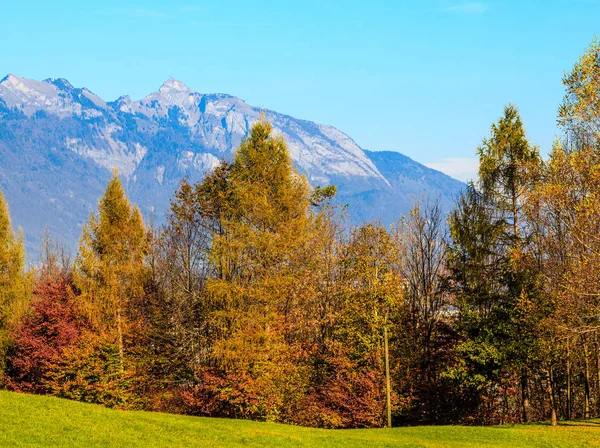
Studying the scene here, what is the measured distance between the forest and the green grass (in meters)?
4.79

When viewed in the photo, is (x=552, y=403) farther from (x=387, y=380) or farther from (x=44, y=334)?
(x=44, y=334)

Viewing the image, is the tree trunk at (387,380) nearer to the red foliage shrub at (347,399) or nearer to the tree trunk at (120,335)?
the red foliage shrub at (347,399)

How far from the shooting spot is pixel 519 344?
137 ft

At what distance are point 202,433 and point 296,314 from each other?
15703 millimetres

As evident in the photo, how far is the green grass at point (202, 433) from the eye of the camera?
26438 mm

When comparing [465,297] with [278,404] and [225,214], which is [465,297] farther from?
[225,214]

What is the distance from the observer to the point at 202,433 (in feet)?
103

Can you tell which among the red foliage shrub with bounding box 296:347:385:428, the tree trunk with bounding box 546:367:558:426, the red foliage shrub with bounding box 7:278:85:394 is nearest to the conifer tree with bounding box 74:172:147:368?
the red foliage shrub with bounding box 7:278:85:394

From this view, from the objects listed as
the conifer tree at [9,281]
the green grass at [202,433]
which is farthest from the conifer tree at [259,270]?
the conifer tree at [9,281]

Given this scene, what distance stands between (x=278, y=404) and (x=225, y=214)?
13.1m

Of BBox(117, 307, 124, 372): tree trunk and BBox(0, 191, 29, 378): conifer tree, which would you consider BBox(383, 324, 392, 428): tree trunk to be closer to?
BBox(117, 307, 124, 372): tree trunk

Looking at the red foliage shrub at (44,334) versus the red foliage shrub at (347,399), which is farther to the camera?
the red foliage shrub at (44,334)

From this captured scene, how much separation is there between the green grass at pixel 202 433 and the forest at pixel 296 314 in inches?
189

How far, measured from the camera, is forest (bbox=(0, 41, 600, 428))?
136 feet
